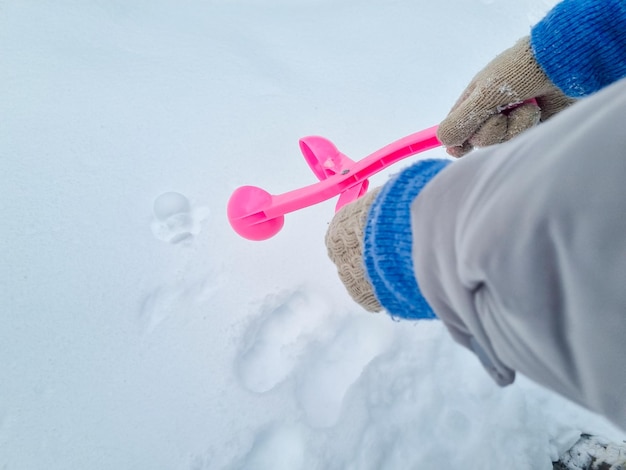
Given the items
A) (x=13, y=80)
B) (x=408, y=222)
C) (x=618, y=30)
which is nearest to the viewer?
(x=408, y=222)

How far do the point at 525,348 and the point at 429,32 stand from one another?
1.01m

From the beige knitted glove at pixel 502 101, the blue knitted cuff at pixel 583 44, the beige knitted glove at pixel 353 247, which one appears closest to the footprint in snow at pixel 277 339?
the beige knitted glove at pixel 353 247

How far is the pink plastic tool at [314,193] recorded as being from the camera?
2.36 ft

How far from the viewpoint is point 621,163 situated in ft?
0.69

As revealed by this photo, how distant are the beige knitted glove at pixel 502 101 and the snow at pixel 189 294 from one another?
0.24 meters

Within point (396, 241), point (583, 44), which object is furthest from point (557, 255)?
point (583, 44)

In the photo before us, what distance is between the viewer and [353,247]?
47 centimetres

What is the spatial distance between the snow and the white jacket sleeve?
452 millimetres

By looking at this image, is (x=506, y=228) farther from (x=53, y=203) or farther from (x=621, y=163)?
(x=53, y=203)

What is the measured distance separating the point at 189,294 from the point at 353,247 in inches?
14.2

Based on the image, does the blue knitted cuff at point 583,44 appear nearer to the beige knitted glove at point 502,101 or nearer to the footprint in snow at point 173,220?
the beige knitted glove at point 502,101

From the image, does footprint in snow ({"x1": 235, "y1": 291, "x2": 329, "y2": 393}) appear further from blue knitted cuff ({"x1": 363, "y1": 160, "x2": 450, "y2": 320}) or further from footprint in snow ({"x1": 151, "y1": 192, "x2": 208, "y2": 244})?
blue knitted cuff ({"x1": 363, "y1": 160, "x2": 450, "y2": 320})

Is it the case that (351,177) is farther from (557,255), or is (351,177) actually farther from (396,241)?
(557,255)

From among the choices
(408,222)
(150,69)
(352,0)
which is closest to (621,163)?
(408,222)
